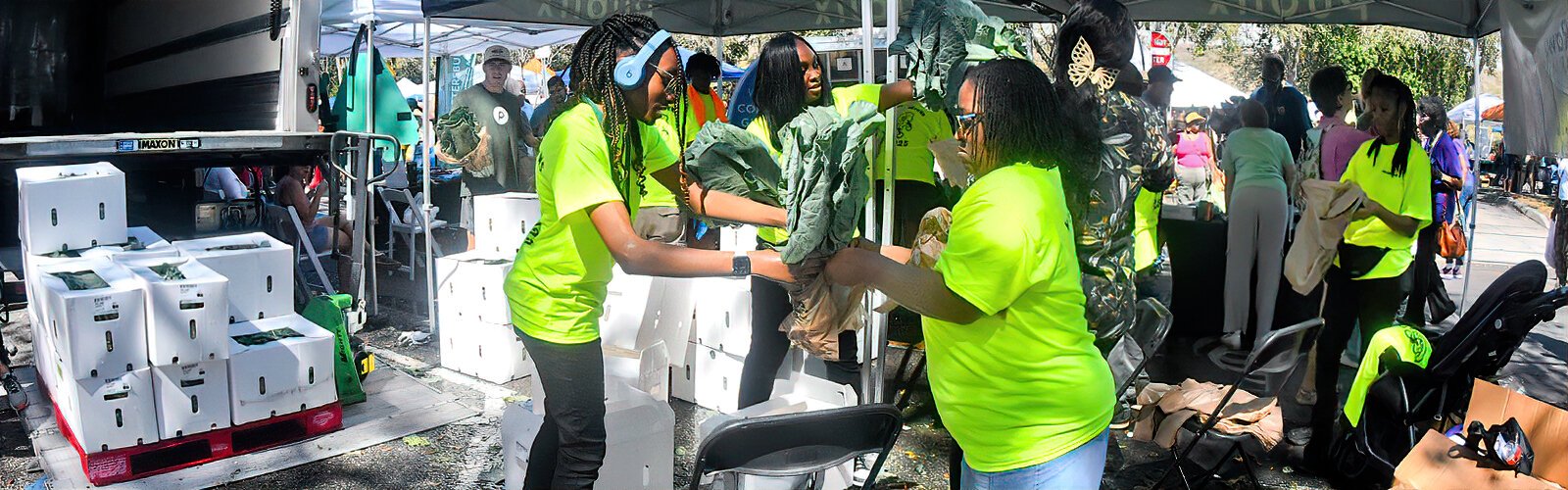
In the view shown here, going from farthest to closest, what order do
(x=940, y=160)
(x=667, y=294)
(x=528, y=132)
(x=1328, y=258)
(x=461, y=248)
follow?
(x=461, y=248), (x=528, y=132), (x=667, y=294), (x=1328, y=258), (x=940, y=160)

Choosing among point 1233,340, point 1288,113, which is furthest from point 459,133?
point 1288,113

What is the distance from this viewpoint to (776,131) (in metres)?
4.01

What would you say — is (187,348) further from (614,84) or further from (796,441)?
(796,441)

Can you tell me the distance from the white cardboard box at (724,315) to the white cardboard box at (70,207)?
272 cm

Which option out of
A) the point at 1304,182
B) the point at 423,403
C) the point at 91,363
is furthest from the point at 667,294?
the point at 1304,182

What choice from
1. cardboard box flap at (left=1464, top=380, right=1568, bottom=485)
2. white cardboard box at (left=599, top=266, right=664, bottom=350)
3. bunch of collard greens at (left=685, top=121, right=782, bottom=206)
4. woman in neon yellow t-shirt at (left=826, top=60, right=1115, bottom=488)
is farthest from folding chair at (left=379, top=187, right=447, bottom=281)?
cardboard box flap at (left=1464, top=380, right=1568, bottom=485)

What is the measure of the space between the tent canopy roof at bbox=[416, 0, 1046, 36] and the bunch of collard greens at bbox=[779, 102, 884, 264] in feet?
14.9

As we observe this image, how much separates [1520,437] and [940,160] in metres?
2.01

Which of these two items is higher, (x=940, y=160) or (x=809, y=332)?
(x=940, y=160)

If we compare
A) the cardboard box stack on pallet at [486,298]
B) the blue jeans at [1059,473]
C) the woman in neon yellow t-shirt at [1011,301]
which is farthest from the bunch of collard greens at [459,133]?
the blue jeans at [1059,473]

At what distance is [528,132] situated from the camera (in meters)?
7.88

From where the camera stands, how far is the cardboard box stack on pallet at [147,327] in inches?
160

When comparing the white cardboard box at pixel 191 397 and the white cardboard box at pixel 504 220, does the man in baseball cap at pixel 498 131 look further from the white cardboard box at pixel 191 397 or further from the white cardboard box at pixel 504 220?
the white cardboard box at pixel 191 397

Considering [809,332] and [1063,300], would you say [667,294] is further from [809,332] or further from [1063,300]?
[1063,300]
